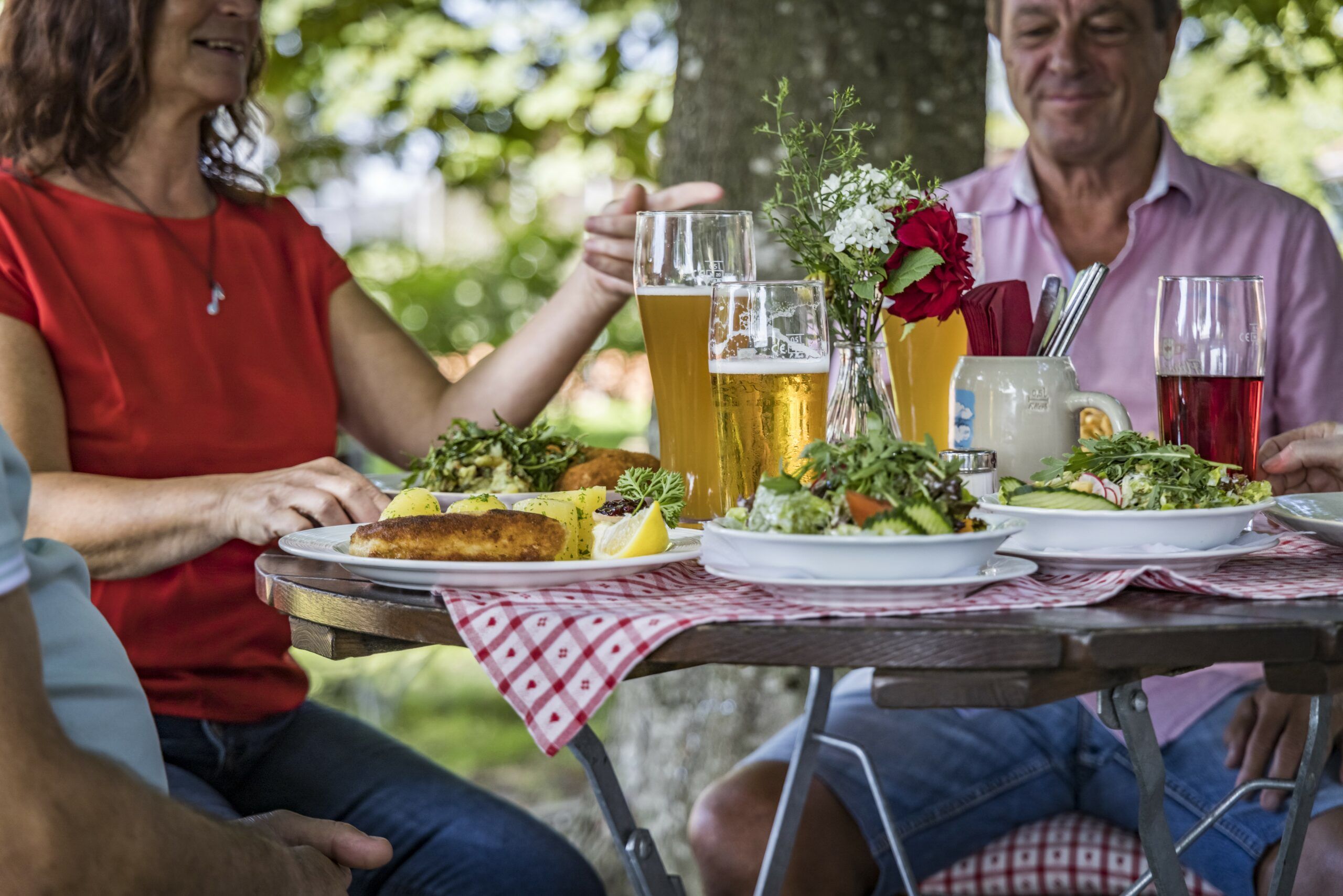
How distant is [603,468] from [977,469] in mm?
544

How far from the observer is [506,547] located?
1356 mm

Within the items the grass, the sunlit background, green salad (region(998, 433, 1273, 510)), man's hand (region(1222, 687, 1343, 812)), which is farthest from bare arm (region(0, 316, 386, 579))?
the grass

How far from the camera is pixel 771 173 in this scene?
3.48 m

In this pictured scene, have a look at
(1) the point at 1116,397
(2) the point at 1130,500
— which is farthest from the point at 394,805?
(1) the point at 1116,397

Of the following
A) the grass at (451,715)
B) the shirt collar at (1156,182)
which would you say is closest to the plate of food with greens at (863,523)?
the shirt collar at (1156,182)

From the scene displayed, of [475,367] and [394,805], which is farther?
[475,367]

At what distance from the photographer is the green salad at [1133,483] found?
140 centimetres

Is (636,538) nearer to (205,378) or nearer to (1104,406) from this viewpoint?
(1104,406)

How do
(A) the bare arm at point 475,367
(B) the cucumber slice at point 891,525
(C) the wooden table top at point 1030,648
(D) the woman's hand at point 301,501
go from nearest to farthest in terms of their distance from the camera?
(C) the wooden table top at point 1030,648
(B) the cucumber slice at point 891,525
(D) the woman's hand at point 301,501
(A) the bare arm at point 475,367

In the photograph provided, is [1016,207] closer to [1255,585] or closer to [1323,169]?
[1255,585]

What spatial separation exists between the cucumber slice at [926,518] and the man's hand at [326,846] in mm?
648

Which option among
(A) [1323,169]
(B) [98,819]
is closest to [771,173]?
(B) [98,819]

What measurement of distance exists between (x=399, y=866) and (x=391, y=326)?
1.12 m

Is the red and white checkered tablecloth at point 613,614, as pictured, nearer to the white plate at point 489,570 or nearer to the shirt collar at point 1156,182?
the white plate at point 489,570
